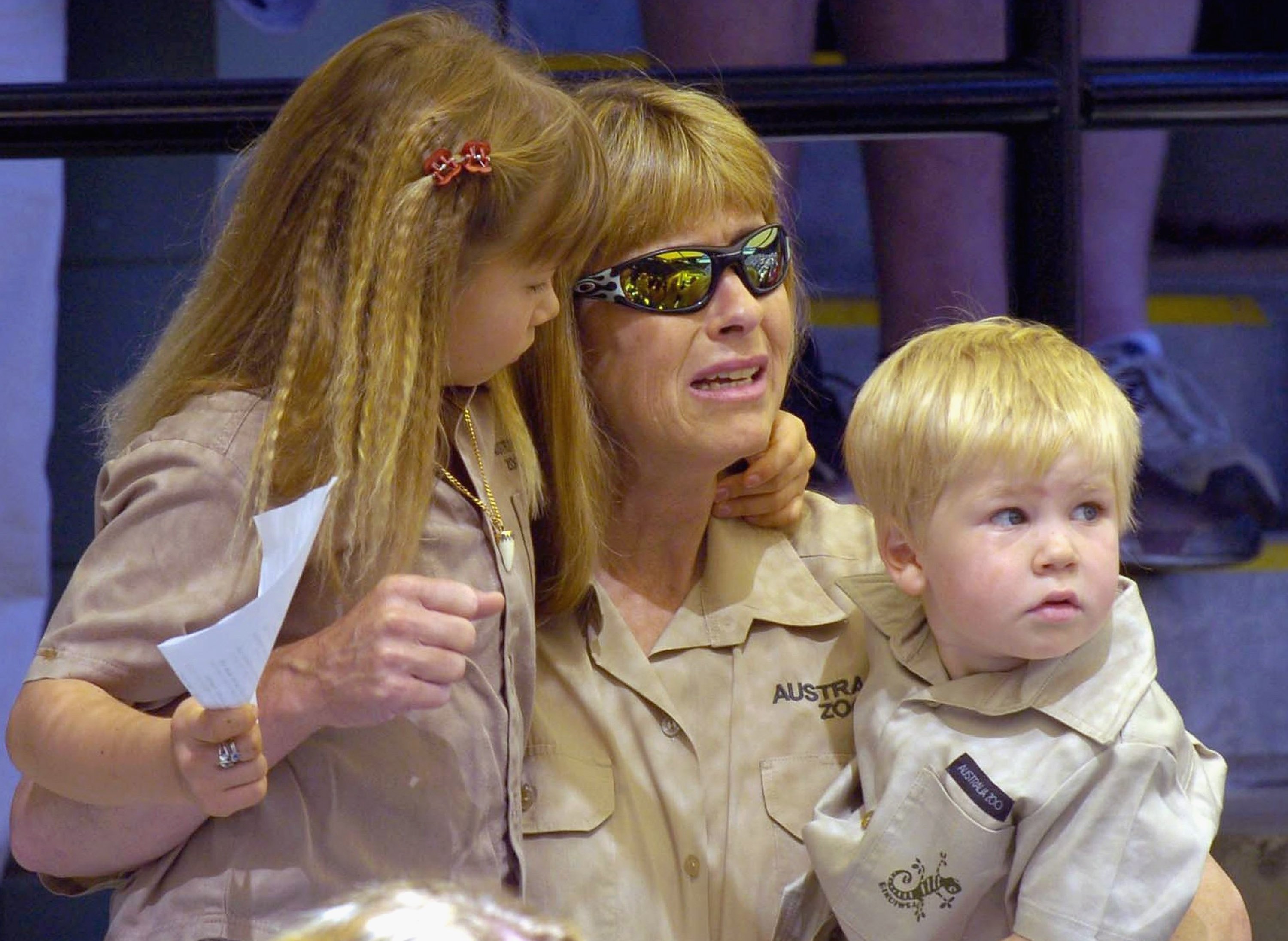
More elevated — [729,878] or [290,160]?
[290,160]

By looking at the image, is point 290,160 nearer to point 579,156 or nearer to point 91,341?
point 579,156

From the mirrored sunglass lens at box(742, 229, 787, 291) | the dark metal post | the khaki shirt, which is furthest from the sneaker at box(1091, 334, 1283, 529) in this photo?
the khaki shirt

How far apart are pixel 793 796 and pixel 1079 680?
1.18 ft

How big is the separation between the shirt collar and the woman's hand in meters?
0.55

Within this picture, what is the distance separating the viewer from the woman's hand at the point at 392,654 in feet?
3.84

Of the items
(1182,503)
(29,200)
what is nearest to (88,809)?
(29,200)

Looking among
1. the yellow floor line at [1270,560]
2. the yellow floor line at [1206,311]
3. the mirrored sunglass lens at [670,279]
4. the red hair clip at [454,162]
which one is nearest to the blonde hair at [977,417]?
the mirrored sunglass lens at [670,279]

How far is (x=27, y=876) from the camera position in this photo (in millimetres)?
2117

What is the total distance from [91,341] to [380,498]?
1308 mm

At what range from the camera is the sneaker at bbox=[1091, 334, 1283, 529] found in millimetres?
2861

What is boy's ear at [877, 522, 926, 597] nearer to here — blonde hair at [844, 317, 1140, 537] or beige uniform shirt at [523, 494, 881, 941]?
blonde hair at [844, 317, 1140, 537]

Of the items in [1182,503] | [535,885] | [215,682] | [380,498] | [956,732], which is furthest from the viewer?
[1182,503]

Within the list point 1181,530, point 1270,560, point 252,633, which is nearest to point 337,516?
point 252,633

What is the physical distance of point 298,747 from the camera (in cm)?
137
